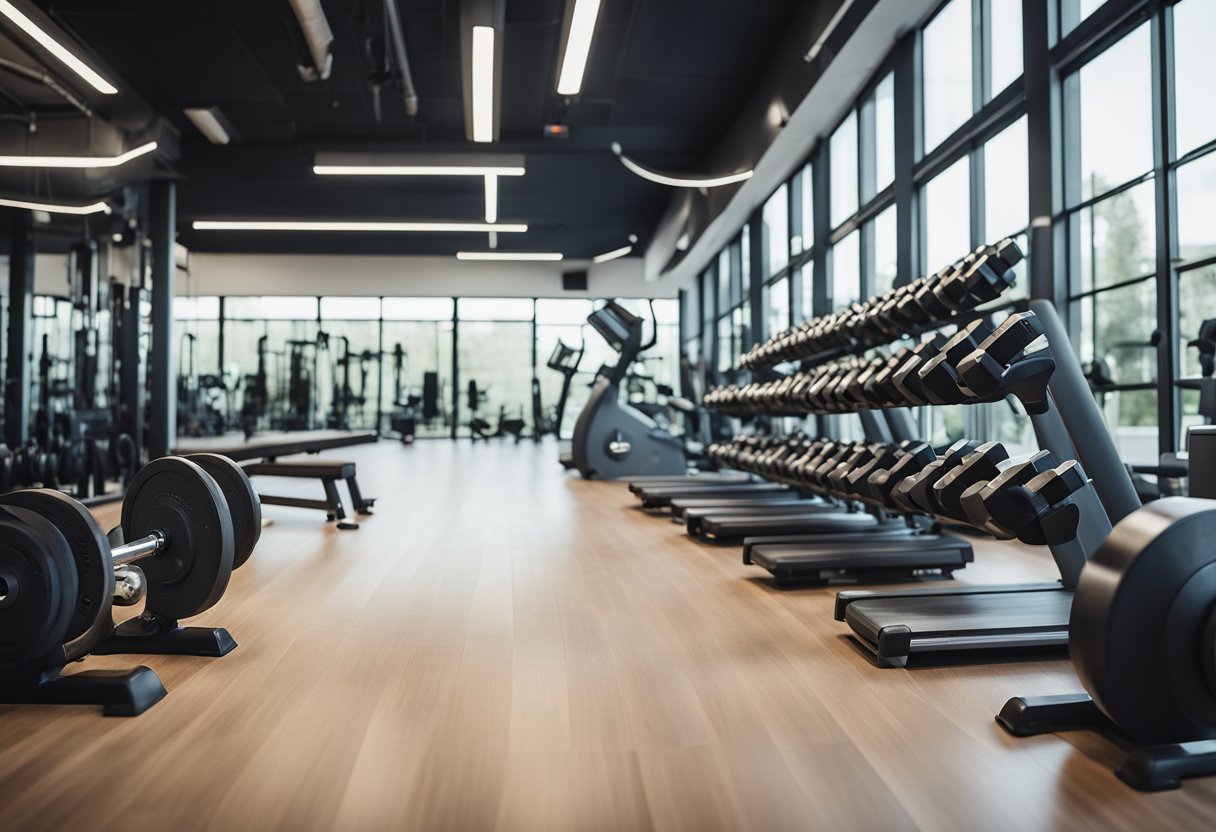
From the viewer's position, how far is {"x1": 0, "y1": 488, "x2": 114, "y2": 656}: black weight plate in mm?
1301

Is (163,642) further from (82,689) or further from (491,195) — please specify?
(491,195)

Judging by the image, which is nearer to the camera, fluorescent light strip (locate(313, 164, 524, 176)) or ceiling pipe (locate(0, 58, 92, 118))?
ceiling pipe (locate(0, 58, 92, 118))

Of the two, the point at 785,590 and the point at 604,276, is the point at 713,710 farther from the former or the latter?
the point at 604,276

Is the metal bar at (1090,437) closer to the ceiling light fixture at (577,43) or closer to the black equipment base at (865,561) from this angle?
the black equipment base at (865,561)

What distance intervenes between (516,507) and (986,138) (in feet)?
10.3

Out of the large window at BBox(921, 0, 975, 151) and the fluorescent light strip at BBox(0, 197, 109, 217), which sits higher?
the large window at BBox(921, 0, 975, 151)

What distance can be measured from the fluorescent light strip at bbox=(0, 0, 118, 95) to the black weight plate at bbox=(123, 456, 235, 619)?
3.48 m

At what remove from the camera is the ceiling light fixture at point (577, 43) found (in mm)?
3814

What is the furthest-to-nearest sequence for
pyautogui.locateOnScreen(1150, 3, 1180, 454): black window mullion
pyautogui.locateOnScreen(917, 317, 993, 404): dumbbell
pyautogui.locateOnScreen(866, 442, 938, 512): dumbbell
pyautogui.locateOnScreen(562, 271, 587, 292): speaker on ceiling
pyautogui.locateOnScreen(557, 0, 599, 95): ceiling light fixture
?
pyautogui.locateOnScreen(562, 271, 587, 292): speaker on ceiling
pyautogui.locateOnScreen(557, 0, 599, 95): ceiling light fixture
pyautogui.locateOnScreen(1150, 3, 1180, 454): black window mullion
pyautogui.locateOnScreen(866, 442, 938, 512): dumbbell
pyautogui.locateOnScreen(917, 317, 993, 404): dumbbell

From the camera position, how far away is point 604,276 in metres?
13.8

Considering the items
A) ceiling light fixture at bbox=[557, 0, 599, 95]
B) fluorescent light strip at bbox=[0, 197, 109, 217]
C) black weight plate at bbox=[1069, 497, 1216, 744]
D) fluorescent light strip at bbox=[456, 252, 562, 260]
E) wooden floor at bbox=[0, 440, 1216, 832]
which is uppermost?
fluorescent light strip at bbox=[456, 252, 562, 260]

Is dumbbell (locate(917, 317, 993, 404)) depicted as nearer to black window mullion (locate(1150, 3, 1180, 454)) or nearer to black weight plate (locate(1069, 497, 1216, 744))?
black weight plate (locate(1069, 497, 1216, 744))

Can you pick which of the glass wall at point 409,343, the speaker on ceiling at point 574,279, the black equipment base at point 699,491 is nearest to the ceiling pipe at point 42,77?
the black equipment base at point 699,491

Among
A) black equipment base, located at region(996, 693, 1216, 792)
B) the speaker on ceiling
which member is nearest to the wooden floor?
black equipment base, located at region(996, 693, 1216, 792)
